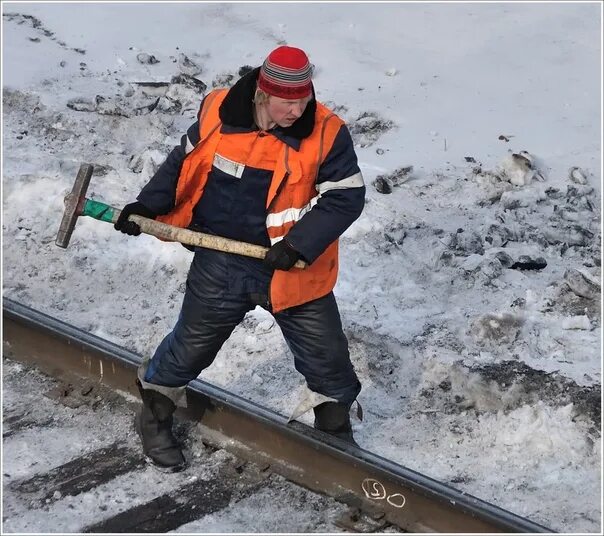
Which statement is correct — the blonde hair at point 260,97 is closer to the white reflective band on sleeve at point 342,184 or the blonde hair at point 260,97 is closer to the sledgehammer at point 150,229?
the white reflective band on sleeve at point 342,184

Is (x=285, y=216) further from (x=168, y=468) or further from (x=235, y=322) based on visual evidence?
(x=168, y=468)

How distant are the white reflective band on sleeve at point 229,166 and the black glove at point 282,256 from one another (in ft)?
1.14

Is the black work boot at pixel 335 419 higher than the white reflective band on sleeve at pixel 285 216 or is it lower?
lower

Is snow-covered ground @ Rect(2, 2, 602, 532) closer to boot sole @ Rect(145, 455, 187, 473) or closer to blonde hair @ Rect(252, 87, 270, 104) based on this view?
boot sole @ Rect(145, 455, 187, 473)

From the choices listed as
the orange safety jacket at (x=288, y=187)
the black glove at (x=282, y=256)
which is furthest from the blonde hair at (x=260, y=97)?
the black glove at (x=282, y=256)

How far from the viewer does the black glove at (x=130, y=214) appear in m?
5.36

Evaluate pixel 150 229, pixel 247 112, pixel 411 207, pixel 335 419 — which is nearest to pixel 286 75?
pixel 247 112

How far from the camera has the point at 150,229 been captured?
17.5 feet

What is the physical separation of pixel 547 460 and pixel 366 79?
15.5 feet

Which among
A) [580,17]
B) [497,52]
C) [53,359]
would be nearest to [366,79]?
[497,52]

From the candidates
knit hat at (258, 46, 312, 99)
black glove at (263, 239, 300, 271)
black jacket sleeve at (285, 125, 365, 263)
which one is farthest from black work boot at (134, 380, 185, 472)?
knit hat at (258, 46, 312, 99)

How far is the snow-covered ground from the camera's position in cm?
602

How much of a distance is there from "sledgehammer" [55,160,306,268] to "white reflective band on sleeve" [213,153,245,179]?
0.29 metres

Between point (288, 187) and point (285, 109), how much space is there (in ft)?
1.10
